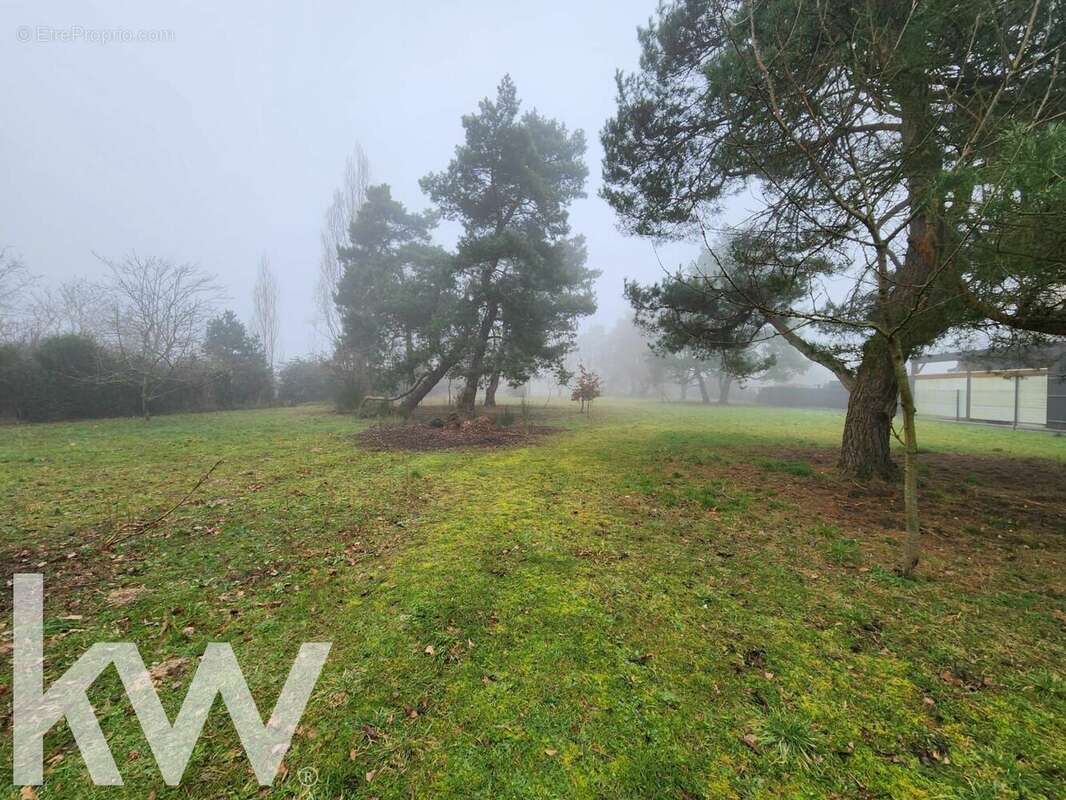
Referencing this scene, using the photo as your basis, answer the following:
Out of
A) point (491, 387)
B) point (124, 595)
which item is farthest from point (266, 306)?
point (124, 595)

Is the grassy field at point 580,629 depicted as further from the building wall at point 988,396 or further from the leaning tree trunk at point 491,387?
the building wall at point 988,396

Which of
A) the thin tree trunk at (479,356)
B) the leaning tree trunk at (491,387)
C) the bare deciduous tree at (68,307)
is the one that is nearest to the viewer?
the thin tree trunk at (479,356)

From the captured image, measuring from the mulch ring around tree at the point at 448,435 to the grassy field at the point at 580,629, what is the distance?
3.86 metres

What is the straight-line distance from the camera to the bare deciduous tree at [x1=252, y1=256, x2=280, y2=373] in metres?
31.5

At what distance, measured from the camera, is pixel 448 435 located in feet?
36.1

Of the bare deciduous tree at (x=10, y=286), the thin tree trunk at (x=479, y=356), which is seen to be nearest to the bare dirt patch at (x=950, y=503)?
the thin tree trunk at (x=479, y=356)

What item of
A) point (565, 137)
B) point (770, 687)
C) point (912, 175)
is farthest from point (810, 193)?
point (565, 137)

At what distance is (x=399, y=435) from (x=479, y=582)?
8.45m

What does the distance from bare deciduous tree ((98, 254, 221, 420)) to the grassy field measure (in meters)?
10.6

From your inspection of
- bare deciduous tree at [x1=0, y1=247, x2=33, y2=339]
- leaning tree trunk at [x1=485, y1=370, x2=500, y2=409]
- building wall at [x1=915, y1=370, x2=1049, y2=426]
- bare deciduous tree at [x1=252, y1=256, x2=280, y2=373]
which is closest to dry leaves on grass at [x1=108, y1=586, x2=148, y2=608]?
leaning tree trunk at [x1=485, y1=370, x2=500, y2=409]

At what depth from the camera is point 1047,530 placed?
14.4 feet

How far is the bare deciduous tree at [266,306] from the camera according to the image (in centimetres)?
3155

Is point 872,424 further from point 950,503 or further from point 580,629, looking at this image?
point 580,629

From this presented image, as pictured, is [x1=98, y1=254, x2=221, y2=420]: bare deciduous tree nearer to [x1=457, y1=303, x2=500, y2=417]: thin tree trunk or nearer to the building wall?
[x1=457, y1=303, x2=500, y2=417]: thin tree trunk
